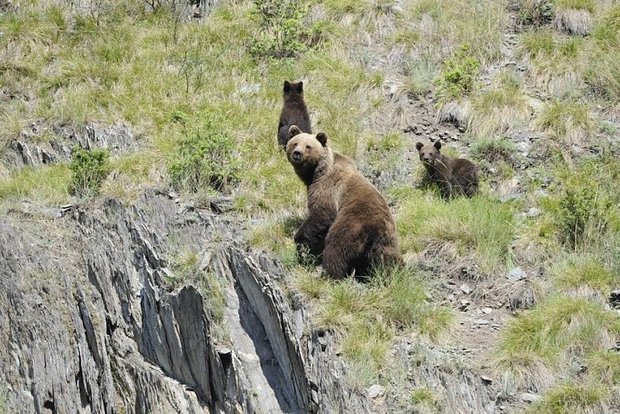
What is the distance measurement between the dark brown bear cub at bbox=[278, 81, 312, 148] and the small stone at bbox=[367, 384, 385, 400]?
433 centimetres

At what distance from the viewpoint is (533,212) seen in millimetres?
11414

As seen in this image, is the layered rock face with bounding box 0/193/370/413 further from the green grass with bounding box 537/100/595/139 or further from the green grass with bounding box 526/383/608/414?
the green grass with bounding box 537/100/595/139

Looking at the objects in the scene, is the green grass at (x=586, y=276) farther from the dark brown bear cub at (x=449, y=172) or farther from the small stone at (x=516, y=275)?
the dark brown bear cub at (x=449, y=172)

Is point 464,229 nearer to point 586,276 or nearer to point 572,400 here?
point 586,276

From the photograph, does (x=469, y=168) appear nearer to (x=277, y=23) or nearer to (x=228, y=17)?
(x=277, y=23)

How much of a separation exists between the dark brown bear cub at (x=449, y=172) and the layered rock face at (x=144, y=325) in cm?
253

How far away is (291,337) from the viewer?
962 cm

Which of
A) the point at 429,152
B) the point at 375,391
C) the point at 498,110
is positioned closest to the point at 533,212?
the point at 429,152

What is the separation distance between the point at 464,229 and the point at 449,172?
1.09 meters

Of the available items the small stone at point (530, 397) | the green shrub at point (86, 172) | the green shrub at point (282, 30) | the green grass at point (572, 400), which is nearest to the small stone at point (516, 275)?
the small stone at point (530, 397)

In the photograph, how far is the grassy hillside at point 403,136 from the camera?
9.64m

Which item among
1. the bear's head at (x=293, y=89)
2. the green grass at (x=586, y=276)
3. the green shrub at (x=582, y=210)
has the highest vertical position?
the bear's head at (x=293, y=89)

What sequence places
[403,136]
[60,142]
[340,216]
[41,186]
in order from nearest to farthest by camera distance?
[340,216]
[41,186]
[403,136]
[60,142]

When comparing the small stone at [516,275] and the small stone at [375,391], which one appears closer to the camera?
the small stone at [375,391]
